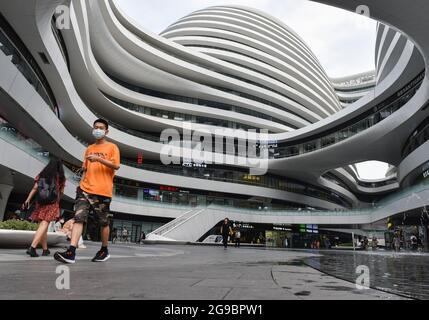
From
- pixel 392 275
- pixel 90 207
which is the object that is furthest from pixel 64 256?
pixel 392 275

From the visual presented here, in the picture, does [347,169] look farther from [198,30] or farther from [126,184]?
[126,184]

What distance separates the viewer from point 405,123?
29891mm

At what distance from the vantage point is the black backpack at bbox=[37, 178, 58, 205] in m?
6.15

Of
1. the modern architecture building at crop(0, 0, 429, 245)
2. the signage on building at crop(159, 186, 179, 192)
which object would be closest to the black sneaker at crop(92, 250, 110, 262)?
the modern architecture building at crop(0, 0, 429, 245)

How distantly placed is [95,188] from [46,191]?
7.12ft

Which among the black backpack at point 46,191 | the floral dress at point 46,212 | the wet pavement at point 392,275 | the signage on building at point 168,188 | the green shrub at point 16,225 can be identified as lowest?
the wet pavement at point 392,275

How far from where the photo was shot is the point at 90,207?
4652 millimetres

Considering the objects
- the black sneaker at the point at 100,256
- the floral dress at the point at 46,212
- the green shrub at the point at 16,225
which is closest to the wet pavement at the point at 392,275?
the black sneaker at the point at 100,256

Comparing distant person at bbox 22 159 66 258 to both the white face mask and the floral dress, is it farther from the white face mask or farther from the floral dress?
the white face mask

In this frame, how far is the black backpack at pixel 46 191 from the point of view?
6152 mm

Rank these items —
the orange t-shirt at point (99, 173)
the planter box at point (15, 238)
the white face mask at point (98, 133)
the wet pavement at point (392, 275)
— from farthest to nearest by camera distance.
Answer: the planter box at point (15, 238)
the white face mask at point (98, 133)
the orange t-shirt at point (99, 173)
the wet pavement at point (392, 275)

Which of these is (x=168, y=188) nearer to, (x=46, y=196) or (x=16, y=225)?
(x=16, y=225)

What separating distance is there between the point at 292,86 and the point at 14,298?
2787 inches

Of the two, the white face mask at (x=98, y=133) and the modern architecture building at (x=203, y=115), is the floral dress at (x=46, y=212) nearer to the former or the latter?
the white face mask at (x=98, y=133)
